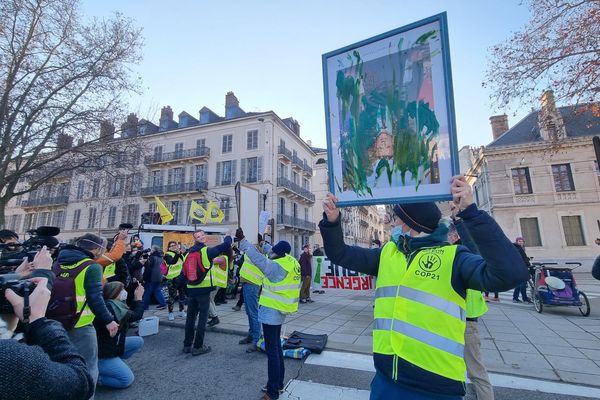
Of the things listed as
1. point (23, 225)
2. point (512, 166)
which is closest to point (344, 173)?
point (512, 166)

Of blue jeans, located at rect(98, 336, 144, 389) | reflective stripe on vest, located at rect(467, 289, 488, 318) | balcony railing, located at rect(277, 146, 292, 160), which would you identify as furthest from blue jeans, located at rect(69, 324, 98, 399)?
balcony railing, located at rect(277, 146, 292, 160)

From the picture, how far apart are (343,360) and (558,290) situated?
689 centimetres

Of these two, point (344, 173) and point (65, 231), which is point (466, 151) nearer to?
point (344, 173)

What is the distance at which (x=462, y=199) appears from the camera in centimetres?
160

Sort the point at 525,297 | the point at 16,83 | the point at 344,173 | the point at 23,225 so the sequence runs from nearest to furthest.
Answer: the point at 344,173
the point at 525,297
the point at 16,83
the point at 23,225

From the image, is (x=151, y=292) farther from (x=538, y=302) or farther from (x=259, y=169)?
(x=259, y=169)

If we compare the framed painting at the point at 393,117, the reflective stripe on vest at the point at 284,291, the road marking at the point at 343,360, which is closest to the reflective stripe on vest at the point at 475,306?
the road marking at the point at 343,360

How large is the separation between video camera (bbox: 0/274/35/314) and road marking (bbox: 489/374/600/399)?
5.04 m

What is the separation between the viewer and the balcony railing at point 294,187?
31.7 m

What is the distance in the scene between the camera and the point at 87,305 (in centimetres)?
345

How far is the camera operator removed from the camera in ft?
3.78

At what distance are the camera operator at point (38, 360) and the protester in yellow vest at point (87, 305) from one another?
6.87ft

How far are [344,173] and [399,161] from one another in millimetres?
397

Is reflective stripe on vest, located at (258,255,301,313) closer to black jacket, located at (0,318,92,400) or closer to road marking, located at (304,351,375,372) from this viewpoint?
road marking, located at (304,351,375,372)
